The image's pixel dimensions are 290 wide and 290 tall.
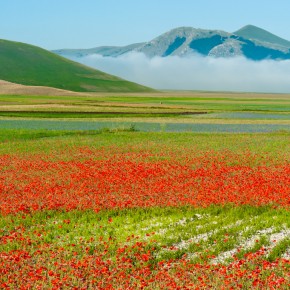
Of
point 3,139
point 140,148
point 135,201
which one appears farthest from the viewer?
point 3,139

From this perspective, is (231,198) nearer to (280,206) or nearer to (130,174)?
(280,206)

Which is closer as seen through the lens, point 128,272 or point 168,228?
point 128,272

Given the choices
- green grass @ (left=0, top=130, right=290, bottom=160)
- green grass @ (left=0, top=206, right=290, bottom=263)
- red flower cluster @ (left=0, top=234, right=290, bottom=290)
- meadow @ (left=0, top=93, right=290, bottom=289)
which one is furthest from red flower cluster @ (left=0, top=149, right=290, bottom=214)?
red flower cluster @ (left=0, top=234, right=290, bottom=290)

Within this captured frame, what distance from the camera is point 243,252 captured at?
16.0 metres

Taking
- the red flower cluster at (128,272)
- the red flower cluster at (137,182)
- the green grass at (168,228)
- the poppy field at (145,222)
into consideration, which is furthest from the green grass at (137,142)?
the red flower cluster at (128,272)

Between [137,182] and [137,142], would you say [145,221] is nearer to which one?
[137,182]

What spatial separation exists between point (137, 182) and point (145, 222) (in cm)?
830

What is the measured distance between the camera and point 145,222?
19.9 metres

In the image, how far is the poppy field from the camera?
14062 millimetres

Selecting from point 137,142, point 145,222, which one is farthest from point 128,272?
point 137,142

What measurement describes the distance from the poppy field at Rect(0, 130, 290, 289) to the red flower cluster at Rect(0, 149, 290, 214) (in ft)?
0.20

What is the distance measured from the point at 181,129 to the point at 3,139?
24217mm

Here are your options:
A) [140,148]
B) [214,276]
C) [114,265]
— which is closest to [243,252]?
[214,276]

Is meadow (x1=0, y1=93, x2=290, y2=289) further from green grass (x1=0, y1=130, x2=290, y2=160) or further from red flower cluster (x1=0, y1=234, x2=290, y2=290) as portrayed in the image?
green grass (x1=0, y1=130, x2=290, y2=160)
